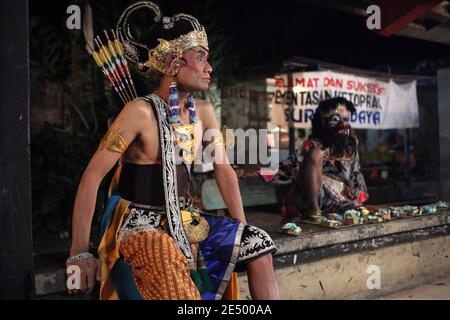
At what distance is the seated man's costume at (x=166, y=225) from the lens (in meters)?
2.34

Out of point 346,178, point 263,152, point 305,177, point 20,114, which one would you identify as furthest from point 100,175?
point 263,152

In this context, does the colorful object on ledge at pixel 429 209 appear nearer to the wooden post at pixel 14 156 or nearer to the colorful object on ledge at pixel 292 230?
the colorful object on ledge at pixel 292 230

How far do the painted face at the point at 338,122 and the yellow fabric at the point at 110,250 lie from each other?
10.1 ft

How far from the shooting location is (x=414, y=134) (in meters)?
15.4

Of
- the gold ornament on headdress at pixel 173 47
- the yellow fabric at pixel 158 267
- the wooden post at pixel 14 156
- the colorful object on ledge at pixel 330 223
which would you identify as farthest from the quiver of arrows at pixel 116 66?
the colorful object on ledge at pixel 330 223

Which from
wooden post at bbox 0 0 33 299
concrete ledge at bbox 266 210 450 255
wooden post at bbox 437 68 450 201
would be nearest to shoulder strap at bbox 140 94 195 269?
wooden post at bbox 0 0 33 299

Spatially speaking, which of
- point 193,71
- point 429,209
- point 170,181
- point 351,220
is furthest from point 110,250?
point 429,209

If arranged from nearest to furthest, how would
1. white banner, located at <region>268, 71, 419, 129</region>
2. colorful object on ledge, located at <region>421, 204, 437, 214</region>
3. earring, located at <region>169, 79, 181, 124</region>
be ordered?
earring, located at <region>169, 79, 181, 124</region> < colorful object on ledge, located at <region>421, 204, 437, 214</region> < white banner, located at <region>268, 71, 419, 129</region>

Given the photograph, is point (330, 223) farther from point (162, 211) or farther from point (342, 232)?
point (162, 211)

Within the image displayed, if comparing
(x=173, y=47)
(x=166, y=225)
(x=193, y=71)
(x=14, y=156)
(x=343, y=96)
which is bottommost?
(x=166, y=225)

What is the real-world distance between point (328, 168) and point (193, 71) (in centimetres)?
295

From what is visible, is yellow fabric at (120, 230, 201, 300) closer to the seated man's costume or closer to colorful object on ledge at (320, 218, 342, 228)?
the seated man's costume

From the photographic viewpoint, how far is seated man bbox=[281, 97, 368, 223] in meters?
4.94

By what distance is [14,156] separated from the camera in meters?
2.69
